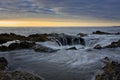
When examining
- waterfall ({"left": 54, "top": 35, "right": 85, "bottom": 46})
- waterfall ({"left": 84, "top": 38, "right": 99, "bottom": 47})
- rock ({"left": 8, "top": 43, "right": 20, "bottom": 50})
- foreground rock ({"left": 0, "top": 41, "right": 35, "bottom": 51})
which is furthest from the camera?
waterfall ({"left": 84, "top": 38, "right": 99, "bottom": 47})

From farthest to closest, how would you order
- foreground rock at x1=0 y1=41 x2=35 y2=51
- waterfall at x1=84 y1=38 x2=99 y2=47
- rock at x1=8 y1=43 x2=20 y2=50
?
1. waterfall at x1=84 y1=38 x2=99 y2=47
2. rock at x1=8 y1=43 x2=20 y2=50
3. foreground rock at x1=0 y1=41 x2=35 y2=51

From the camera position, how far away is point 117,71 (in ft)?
31.1

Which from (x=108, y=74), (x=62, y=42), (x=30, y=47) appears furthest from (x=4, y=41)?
(x=108, y=74)

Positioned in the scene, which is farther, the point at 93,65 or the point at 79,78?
the point at 93,65

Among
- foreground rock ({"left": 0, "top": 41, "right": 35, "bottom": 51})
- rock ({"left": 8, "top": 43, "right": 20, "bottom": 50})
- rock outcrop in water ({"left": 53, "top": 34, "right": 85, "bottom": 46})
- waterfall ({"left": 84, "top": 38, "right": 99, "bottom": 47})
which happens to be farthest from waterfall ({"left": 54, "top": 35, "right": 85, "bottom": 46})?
rock ({"left": 8, "top": 43, "right": 20, "bottom": 50})

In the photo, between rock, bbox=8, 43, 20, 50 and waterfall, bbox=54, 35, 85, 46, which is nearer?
rock, bbox=8, 43, 20, 50

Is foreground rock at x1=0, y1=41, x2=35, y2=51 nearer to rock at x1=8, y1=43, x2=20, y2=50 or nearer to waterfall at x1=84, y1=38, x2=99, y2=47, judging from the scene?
rock at x1=8, y1=43, x2=20, y2=50

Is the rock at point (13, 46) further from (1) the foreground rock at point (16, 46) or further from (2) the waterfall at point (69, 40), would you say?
(2) the waterfall at point (69, 40)

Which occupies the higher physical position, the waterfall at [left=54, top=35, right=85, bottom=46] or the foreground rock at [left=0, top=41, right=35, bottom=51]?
the foreground rock at [left=0, top=41, right=35, bottom=51]

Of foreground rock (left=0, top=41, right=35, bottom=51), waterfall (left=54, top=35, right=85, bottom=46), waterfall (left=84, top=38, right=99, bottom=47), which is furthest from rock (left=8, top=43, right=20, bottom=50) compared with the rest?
waterfall (left=84, top=38, right=99, bottom=47)

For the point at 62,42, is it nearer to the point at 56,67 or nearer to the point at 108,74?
the point at 56,67

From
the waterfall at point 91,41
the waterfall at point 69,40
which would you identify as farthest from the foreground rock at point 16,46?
the waterfall at point 91,41

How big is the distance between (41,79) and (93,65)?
429 centimetres

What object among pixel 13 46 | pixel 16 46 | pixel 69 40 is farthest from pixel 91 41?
pixel 13 46
